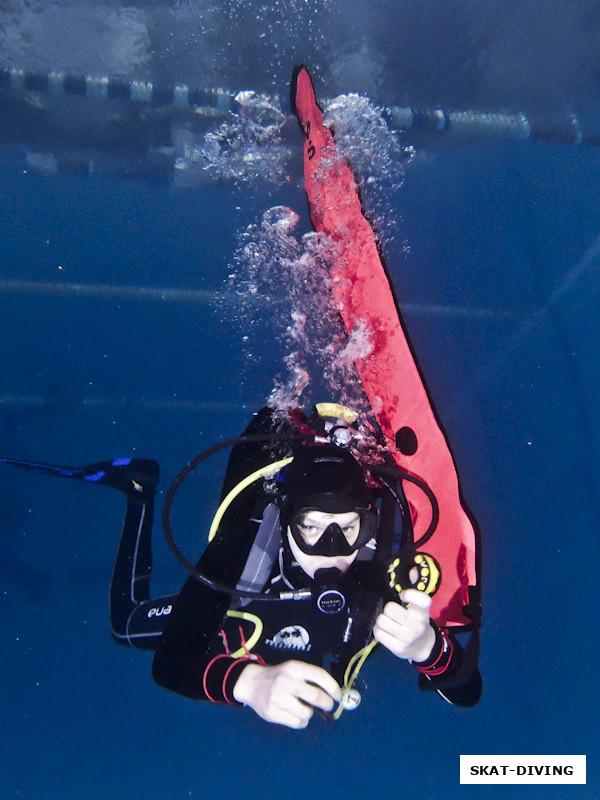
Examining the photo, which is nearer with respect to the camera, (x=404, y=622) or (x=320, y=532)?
(x=404, y=622)

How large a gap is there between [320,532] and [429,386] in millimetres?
3533

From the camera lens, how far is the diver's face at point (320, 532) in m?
2.10

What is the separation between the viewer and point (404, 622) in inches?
63.7

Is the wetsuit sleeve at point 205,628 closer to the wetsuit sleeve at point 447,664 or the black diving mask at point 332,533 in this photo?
the black diving mask at point 332,533

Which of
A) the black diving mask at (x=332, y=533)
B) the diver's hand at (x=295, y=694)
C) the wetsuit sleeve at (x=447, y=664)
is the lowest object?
the diver's hand at (x=295, y=694)

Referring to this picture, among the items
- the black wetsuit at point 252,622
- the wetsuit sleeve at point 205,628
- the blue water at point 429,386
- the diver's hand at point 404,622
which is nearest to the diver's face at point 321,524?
the black wetsuit at point 252,622

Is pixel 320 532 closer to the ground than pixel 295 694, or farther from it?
farther from it

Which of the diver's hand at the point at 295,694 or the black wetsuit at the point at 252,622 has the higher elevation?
the black wetsuit at the point at 252,622

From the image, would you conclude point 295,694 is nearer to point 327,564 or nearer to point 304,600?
point 327,564

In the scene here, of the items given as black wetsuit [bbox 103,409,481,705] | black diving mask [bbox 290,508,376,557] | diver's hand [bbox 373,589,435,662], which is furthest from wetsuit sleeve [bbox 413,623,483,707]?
black diving mask [bbox 290,508,376,557]

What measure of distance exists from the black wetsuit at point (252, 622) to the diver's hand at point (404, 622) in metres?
0.12

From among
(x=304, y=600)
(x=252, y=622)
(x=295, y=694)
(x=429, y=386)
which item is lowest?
(x=295, y=694)

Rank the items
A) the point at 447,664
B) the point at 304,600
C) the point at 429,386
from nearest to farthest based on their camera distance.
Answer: the point at 447,664, the point at 304,600, the point at 429,386

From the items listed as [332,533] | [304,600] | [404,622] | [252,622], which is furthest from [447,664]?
[252,622]
